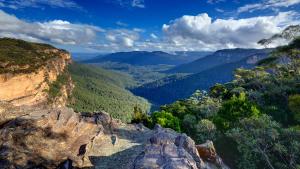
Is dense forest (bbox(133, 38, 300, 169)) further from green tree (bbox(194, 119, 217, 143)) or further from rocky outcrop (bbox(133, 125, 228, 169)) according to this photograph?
rocky outcrop (bbox(133, 125, 228, 169))

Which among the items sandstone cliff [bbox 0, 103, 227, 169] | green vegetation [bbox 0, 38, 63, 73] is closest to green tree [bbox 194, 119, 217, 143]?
sandstone cliff [bbox 0, 103, 227, 169]

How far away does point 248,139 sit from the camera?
33.2m

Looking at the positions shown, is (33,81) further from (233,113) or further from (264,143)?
(264,143)

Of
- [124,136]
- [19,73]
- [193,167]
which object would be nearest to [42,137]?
[124,136]

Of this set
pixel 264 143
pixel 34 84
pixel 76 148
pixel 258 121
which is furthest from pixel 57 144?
pixel 34 84

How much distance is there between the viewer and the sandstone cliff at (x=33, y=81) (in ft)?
341

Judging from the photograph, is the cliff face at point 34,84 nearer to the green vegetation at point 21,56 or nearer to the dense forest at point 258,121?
the green vegetation at point 21,56

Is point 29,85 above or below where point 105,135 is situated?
below

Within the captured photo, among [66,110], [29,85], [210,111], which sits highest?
[66,110]

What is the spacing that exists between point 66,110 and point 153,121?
22.8m

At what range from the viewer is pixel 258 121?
3428 cm

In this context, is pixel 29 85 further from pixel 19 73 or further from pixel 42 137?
pixel 42 137

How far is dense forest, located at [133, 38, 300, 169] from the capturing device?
33406 mm

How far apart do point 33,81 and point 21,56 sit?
17078 millimetres
